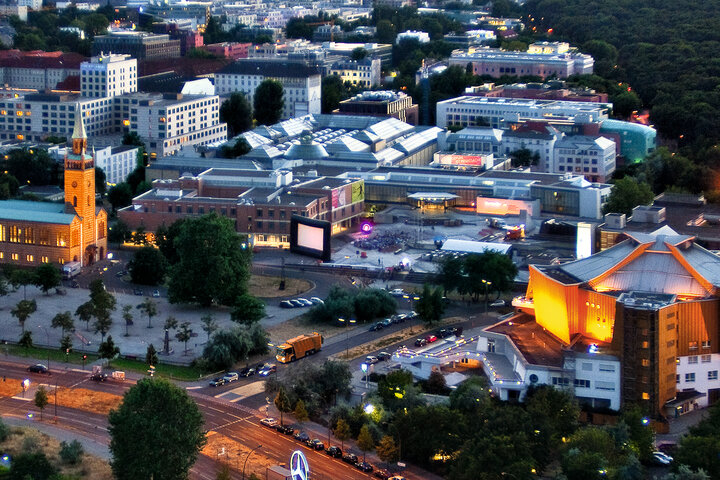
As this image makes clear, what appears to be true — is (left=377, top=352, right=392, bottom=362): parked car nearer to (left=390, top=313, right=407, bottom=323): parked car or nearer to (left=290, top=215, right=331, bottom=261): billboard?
(left=390, top=313, right=407, bottom=323): parked car

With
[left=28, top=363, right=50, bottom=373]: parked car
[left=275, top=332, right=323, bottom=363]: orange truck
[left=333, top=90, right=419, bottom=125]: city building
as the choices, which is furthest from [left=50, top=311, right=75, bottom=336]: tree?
[left=333, top=90, right=419, bottom=125]: city building

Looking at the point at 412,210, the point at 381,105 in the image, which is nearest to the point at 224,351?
the point at 412,210

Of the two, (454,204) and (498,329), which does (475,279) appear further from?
(454,204)

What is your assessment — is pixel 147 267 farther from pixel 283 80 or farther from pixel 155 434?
pixel 283 80

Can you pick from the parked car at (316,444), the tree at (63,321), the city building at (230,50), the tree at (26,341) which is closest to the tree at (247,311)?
the tree at (63,321)

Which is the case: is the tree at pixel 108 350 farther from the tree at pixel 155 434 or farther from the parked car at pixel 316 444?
the tree at pixel 155 434
